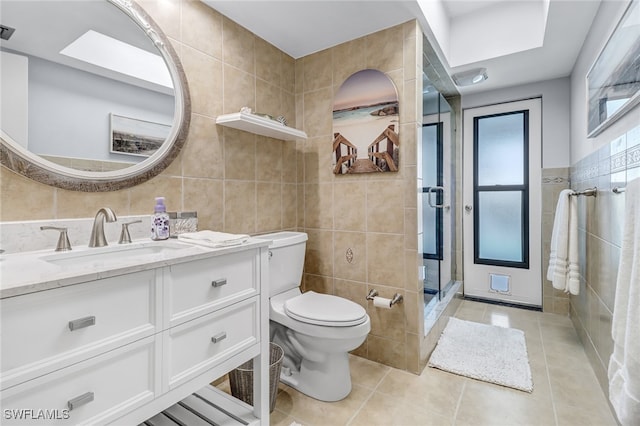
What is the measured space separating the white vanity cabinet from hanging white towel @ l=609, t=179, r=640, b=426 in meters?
1.20

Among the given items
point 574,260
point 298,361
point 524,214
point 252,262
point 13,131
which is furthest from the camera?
point 524,214

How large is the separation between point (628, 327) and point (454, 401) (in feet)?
3.51

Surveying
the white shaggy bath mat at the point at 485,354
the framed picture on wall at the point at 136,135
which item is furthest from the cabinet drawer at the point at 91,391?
the white shaggy bath mat at the point at 485,354

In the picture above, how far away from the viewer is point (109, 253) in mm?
1207

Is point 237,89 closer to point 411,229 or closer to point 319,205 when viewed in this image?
point 319,205

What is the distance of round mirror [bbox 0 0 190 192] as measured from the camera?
3.62 feet

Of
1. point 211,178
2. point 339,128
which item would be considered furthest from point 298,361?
point 339,128

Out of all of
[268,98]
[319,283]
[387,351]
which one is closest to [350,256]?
[319,283]

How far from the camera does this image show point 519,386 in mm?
1739

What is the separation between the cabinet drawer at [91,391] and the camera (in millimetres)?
704

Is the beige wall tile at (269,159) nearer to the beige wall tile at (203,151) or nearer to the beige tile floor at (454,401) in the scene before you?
the beige wall tile at (203,151)

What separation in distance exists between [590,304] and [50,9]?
3.16 metres

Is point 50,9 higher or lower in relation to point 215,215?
higher

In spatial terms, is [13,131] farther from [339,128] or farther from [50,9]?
[339,128]
